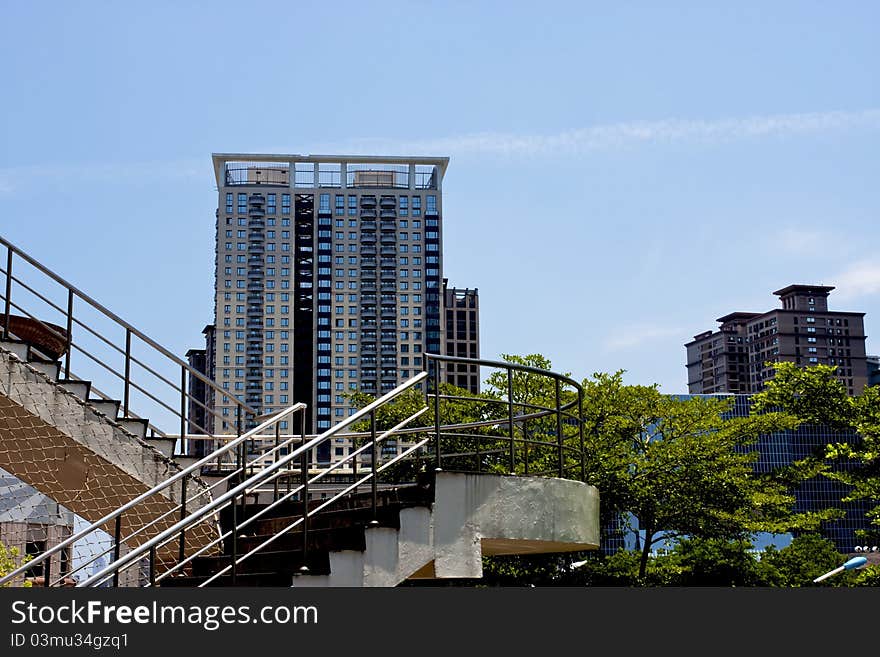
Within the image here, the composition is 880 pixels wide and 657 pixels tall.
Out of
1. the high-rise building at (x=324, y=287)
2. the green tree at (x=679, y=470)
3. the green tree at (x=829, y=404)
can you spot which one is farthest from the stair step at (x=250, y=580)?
the high-rise building at (x=324, y=287)

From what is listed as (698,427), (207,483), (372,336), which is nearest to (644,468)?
(698,427)

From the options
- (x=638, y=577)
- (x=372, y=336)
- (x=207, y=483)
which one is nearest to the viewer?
(x=207, y=483)

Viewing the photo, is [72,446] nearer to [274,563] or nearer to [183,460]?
[183,460]

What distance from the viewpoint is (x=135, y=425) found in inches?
490

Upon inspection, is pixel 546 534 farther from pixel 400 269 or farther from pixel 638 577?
pixel 400 269

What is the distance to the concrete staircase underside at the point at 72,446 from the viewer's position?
37.9 feet

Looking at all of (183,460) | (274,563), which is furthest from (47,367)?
(274,563)

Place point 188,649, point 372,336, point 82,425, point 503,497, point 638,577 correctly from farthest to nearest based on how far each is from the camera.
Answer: point 372,336
point 638,577
point 82,425
point 503,497
point 188,649

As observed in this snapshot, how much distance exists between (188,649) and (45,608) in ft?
2.98

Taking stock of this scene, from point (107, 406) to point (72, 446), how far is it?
0.60 m

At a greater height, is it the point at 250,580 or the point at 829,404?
the point at 829,404

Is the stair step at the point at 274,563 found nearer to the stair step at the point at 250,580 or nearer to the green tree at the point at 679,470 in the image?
the stair step at the point at 250,580

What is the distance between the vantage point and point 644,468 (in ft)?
116

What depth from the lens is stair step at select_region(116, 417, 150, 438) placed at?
12305 mm
